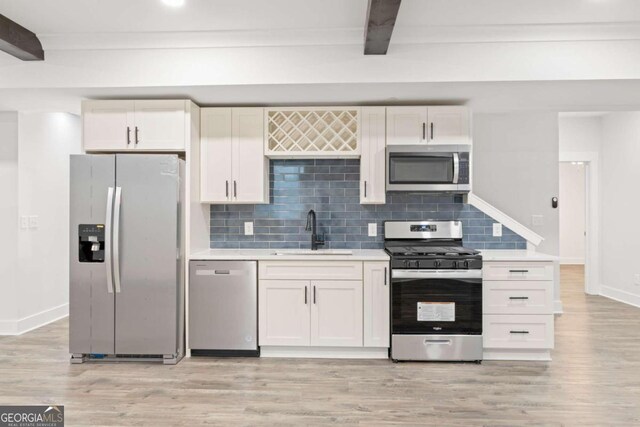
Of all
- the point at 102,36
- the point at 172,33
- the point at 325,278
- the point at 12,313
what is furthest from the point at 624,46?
the point at 12,313

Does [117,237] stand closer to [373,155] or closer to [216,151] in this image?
[216,151]

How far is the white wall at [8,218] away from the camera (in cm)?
428

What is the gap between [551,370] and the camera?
331cm

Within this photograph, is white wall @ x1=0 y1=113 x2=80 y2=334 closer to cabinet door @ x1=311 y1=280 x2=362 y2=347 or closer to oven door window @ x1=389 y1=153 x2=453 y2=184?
cabinet door @ x1=311 y1=280 x2=362 y2=347

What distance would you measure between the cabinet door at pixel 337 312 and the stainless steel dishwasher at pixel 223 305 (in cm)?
51

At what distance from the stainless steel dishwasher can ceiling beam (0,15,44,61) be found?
2002mm

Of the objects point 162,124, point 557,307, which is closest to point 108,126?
point 162,124

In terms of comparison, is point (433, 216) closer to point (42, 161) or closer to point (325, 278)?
point (325, 278)

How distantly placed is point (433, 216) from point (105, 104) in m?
3.10

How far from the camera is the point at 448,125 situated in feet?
12.4

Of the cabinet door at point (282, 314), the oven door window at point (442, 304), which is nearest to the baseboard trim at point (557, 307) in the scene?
the oven door window at point (442, 304)

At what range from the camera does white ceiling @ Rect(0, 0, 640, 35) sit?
2.78m

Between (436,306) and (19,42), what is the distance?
370cm
